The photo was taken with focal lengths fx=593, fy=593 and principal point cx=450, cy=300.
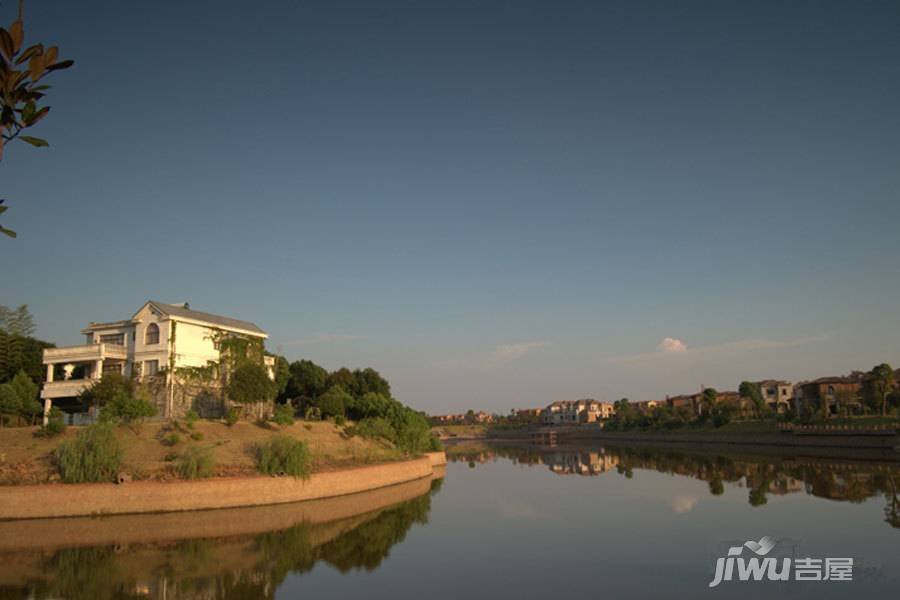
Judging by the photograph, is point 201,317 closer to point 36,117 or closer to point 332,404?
point 332,404

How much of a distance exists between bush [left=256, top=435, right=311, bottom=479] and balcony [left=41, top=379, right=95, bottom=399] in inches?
616

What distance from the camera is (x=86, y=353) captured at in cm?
4019

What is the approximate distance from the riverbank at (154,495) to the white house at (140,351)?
1220 centimetres

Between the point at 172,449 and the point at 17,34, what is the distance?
31315mm

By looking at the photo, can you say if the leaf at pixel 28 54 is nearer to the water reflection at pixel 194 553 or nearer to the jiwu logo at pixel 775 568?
the water reflection at pixel 194 553

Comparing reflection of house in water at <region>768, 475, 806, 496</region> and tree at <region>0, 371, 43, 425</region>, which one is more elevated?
tree at <region>0, 371, 43, 425</region>

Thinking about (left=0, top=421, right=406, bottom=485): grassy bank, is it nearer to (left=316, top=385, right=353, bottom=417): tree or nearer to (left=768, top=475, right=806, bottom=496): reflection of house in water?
(left=316, top=385, right=353, bottom=417): tree

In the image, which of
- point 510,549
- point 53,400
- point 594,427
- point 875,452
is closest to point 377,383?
point 53,400

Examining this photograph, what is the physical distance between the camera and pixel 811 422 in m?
65.4

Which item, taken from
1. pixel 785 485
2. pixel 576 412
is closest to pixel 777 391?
pixel 576 412

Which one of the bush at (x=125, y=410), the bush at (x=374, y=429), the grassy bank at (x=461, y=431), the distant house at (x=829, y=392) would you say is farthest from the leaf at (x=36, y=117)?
the grassy bank at (x=461, y=431)

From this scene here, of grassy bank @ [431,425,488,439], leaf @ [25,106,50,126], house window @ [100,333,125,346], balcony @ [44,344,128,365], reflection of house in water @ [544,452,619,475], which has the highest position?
house window @ [100,333,125,346]

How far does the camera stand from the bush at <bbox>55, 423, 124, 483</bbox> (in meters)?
27.0

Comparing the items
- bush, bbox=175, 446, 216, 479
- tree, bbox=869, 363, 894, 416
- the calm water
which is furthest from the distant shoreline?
bush, bbox=175, 446, 216, 479
